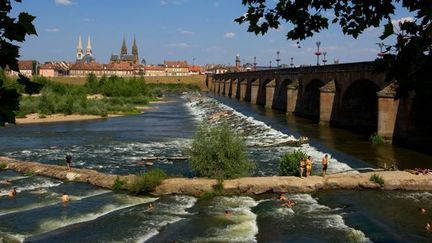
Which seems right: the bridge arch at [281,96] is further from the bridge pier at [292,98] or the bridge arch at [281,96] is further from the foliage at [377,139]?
the foliage at [377,139]

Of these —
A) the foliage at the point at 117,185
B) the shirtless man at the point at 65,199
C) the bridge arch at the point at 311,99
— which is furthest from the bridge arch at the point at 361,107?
the shirtless man at the point at 65,199

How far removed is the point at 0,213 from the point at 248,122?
112 ft

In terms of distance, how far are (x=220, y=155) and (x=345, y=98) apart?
26242 mm

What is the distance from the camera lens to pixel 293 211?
19.7 meters

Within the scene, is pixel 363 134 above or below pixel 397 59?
below

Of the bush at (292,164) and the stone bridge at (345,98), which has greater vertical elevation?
the stone bridge at (345,98)

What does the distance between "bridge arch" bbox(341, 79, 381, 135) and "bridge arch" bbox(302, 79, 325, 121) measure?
11659mm

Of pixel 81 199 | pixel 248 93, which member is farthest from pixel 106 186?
pixel 248 93

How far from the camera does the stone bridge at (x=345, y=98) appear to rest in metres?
35.4

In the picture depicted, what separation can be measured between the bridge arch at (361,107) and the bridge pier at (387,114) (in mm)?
11364

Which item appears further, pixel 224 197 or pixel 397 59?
pixel 224 197

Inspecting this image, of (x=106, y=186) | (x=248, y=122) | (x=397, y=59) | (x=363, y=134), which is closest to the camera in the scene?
(x=397, y=59)

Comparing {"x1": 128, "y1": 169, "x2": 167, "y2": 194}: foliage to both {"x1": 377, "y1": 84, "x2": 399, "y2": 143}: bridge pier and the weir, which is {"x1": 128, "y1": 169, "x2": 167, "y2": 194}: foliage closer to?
the weir

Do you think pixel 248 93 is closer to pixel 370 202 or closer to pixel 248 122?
pixel 248 122
